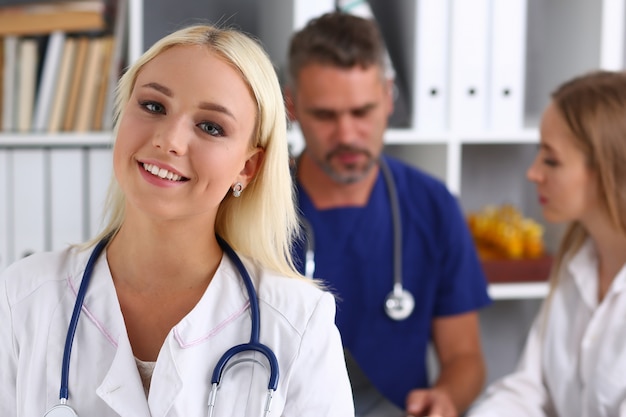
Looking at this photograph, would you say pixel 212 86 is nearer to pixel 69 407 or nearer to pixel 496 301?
pixel 69 407

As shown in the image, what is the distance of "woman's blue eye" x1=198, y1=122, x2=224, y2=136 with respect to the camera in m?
1.05

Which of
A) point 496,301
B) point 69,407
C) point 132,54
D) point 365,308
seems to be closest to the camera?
point 69,407

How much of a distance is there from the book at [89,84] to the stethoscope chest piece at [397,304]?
0.84 metres

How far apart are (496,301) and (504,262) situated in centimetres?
49

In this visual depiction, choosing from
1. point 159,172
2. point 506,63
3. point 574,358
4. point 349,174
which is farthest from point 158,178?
point 506,63

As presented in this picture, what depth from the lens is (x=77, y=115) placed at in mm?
2049

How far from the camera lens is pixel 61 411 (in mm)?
1011

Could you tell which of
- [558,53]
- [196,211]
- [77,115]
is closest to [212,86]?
[196,211]

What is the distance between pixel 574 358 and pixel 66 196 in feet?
3.91

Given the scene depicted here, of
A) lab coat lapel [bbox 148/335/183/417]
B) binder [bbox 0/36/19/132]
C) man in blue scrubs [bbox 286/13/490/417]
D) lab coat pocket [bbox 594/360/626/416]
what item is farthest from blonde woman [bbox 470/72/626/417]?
binder [bbox 0/36/19/132]

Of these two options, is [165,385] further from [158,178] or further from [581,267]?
[581,267]

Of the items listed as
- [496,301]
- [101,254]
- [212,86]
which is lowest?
[496,301]

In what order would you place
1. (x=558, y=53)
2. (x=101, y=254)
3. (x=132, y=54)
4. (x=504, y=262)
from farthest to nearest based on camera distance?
(x=558, y=53) → (x=504, y=262) → (x=132, y=54) → (x=101, y=254)

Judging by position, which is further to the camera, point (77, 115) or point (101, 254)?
point (77, 115)
